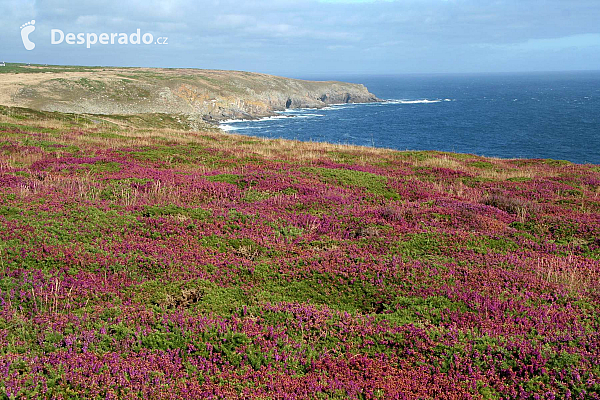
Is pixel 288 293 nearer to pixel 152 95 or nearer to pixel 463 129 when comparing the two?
pixel 463 129

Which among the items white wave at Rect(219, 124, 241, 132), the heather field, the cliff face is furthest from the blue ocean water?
the heather field

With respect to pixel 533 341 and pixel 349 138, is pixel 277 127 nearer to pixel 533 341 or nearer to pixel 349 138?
pixel 349 138

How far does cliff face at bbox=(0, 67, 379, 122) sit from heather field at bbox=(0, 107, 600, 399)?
92.8 meters

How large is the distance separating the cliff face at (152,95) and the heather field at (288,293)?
92.8 metres

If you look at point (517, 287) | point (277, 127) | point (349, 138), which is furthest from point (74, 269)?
point (277, 127)

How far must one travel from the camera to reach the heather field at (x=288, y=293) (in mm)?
6289

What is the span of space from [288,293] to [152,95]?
12335 cm

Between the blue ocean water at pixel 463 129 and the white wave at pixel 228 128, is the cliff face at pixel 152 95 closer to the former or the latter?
the white wave at pixel 228 128

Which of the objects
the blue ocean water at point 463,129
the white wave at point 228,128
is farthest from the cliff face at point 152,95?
the blue ocean water at point 463,129

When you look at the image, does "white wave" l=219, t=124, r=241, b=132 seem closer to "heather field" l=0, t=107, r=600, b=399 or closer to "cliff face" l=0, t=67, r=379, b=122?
"cliff face" l=0, t=67, r=379, b=122

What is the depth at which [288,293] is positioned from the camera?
902 centimetres

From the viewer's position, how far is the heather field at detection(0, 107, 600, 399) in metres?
6.29

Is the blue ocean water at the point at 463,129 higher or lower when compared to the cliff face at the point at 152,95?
lower

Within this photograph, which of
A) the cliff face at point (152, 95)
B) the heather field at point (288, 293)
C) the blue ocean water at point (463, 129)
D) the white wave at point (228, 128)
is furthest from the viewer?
the white wave at point (228, 128)
